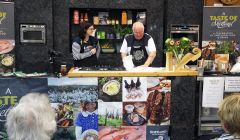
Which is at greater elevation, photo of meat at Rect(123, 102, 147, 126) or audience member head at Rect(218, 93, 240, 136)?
audience member head at Rect(218, 93, 240, 136)

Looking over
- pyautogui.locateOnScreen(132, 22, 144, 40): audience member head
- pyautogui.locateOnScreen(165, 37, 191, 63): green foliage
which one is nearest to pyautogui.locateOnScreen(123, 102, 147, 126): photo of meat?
pyautogui.locateOnScreen(165, 37, 191, 63): green foliage

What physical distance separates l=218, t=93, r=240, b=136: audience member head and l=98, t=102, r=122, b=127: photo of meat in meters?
2.16

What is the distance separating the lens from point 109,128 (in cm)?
414

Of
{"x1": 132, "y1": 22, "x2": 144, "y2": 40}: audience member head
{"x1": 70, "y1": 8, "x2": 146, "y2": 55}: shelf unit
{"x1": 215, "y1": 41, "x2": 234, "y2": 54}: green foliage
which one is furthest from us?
{"x1": 70, "y1": 8, "x2": 146, "y2": 55}: shelf unit

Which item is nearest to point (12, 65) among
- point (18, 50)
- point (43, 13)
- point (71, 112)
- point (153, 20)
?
point (18, 50)

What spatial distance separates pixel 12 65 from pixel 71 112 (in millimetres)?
3414

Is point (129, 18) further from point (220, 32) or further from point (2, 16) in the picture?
point (2, 16)

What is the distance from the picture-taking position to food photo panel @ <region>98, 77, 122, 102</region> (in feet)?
13.4

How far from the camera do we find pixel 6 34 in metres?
7.01

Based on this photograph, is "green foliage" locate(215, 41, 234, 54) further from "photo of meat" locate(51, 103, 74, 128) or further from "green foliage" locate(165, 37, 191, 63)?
"photo of meat" locate(51, 103, 74, 128)

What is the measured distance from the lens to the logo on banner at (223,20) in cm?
738

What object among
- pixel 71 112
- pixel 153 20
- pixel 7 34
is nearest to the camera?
pixel 71 112

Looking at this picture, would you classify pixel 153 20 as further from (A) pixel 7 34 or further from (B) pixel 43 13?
(A) pixel 7 34

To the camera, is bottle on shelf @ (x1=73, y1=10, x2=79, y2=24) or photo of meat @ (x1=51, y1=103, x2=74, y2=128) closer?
photo of meat @ (x1=51, y1=103, x2=74, y2=128)
